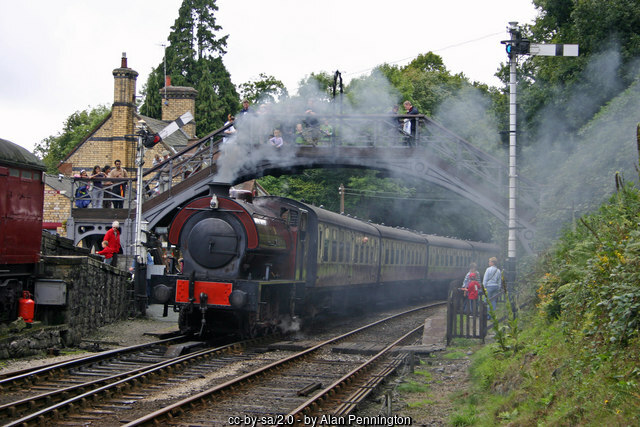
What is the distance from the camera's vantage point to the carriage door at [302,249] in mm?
13945

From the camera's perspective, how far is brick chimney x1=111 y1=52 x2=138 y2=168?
33.5 m

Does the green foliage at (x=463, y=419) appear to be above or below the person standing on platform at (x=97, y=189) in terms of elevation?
below

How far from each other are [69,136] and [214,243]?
62422 millimetres

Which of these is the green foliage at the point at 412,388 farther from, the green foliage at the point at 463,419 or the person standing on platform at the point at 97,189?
the person standing on platform at the point at 97,189

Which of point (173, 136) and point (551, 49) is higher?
point (173, 136)

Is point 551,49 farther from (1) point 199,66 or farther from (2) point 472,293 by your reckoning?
(1) point 199,66

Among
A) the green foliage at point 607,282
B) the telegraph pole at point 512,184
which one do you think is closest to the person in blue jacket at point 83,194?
the telegraph pole at point 512,184

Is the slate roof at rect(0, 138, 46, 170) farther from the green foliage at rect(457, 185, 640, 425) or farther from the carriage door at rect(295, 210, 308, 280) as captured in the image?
the green foliage at rect(457, 185, 640, 425)

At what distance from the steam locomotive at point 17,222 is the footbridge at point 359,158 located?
26.1ft

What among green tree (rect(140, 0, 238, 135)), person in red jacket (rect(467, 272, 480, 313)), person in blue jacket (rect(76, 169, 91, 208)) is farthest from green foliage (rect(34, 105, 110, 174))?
person in red jacket (rect(467, 272, 480, 313))

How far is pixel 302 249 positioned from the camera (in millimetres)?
14172

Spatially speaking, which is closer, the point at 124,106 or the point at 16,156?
the point at 16,156

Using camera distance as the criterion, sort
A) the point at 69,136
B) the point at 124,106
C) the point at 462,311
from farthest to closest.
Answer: the point at 69,136 → the point at 124,106 → the point at 462,311

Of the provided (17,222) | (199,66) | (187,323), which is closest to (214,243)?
(187,323)
